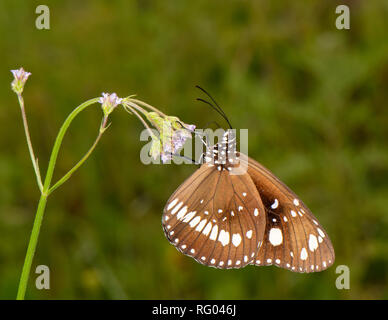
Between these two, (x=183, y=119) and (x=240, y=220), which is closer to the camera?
(x=240, y=220)

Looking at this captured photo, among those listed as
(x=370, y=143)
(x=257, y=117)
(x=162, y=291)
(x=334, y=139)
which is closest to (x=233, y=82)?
(x=257, y=117)

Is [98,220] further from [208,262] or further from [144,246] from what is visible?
[208,262]

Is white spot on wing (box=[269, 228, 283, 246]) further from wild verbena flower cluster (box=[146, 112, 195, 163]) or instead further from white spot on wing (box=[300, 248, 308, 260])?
wild verbena flower cluster (box=[146, 112, 195, 163])

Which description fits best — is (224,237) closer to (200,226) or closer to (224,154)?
(200,226)

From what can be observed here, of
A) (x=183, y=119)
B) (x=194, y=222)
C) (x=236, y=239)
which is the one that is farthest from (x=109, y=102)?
(x=183, y=119)

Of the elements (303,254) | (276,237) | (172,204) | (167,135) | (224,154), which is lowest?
(303,254)

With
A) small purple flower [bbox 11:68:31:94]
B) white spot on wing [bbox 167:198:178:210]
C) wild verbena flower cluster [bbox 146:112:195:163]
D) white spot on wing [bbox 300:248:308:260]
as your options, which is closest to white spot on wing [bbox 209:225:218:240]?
white spot on wing [bbox 167:198:178:210]
